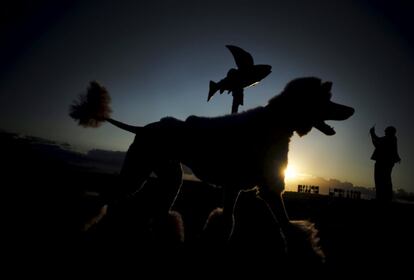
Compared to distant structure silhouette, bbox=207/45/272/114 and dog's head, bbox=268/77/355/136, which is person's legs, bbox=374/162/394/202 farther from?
dog's head, bbox=268/77/355/136

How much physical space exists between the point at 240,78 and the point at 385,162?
507 centimetres

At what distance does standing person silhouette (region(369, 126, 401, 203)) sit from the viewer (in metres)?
6.38

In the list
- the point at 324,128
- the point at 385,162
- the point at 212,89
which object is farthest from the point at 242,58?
the point at 324,128

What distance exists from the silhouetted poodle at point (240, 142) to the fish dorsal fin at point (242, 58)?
19.4 feet

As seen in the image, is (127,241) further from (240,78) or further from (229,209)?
(240,78)

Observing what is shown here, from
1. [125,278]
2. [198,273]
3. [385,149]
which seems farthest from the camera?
[385,149]

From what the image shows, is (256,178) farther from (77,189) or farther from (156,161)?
(77,189)

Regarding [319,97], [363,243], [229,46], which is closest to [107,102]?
[319,97]

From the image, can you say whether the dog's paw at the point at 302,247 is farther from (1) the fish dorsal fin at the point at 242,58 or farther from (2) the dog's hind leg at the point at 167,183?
(1) the fish dorsal fin at the point at 242,58

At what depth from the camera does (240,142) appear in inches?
91.0

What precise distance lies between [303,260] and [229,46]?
26.2 feet

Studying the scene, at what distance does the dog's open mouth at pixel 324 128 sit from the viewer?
8.11 ft

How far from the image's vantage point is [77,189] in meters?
3.21

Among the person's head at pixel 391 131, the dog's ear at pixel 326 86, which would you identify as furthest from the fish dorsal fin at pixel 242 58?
the dog's ear at pixel 326 86
